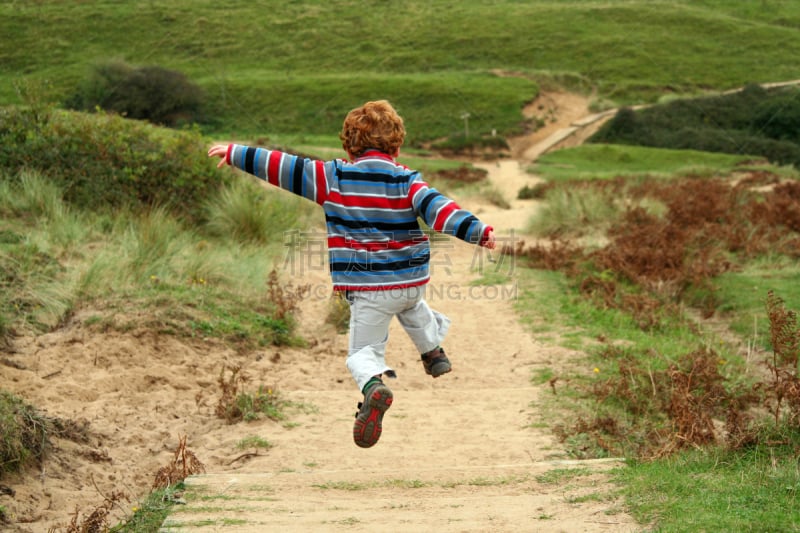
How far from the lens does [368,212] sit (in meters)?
4.25

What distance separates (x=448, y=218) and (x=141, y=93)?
3336cm

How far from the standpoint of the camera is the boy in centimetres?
425

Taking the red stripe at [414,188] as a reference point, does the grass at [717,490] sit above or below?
below

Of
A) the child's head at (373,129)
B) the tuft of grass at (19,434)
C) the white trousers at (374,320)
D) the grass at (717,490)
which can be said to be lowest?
the tuft of grass at (19,434)

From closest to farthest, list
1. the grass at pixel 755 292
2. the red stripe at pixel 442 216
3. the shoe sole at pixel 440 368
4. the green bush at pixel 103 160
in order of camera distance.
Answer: the red stripe at pixel 442 216
the shoe sole at pixel 440 368
the grass at pixel 755 292
the green bush at pixel 103 160

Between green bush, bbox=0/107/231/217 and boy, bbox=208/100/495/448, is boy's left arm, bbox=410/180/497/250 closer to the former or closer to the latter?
boy, bbox=208/100/495/448

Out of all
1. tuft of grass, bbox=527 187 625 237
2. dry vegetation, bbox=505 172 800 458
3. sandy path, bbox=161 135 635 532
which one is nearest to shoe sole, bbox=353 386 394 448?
sandy path, bbox=161 135 635 532

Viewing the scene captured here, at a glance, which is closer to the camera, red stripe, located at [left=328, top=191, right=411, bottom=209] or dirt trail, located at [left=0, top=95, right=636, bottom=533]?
dirt trail, located at [left=0, top=95, right=636, bottom=533]

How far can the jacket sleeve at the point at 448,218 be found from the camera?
399 cm

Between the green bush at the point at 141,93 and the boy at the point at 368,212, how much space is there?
2912cm

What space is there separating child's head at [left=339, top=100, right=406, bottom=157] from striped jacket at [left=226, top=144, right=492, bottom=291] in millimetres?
54

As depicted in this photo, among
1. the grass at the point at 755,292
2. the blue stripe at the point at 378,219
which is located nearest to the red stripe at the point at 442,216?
the blue stripe at the point at 378,219

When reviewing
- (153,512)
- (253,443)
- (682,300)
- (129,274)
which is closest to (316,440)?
(253,443)

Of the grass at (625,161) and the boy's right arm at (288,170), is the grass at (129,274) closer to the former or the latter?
the boy's right arm at (288,170)
